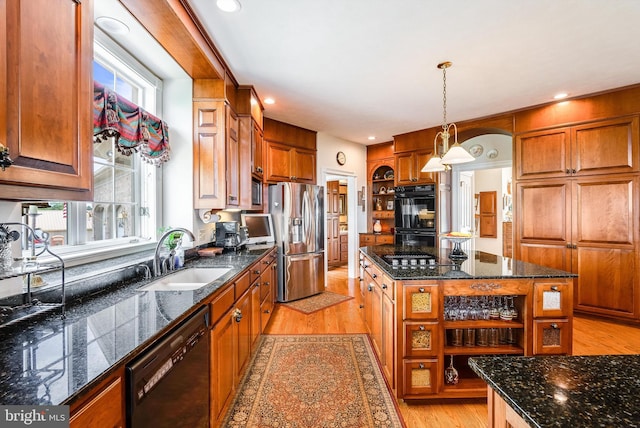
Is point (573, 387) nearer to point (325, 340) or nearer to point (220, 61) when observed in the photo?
point (325, 340)

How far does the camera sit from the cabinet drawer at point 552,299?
72.9 inches

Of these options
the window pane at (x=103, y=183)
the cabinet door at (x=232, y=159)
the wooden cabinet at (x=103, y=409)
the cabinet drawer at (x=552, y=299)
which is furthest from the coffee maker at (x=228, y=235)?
the cabinet drawer at (x=552, y=299)

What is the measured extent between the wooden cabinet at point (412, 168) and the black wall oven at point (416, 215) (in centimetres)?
10

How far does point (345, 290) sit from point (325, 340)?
185 centimetres

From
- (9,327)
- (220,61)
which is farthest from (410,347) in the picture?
(220,61)

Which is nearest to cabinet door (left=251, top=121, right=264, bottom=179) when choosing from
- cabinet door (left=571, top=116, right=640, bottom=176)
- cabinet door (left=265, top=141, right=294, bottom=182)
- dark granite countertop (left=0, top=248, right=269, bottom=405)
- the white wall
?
cabinet door (left=265, top=141, right=294, bottom=182)

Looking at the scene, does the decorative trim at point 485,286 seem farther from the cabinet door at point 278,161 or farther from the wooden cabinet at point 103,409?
the cabinet door at point 278,161

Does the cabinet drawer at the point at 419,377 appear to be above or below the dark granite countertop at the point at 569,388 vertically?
below

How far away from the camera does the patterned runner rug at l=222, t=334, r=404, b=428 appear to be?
1.73 meters

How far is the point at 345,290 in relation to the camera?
460 cm

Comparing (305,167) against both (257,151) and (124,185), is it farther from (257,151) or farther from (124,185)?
(124,185)

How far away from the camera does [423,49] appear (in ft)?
7.71

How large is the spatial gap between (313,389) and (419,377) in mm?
725

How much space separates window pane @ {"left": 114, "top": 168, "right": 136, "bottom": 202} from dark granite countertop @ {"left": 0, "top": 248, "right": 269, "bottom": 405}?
3.12 feet
